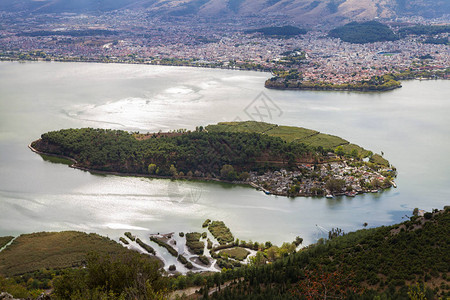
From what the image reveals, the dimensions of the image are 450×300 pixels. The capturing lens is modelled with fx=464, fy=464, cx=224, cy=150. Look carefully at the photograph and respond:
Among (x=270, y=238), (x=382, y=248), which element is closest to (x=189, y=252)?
(x=270, y=238)

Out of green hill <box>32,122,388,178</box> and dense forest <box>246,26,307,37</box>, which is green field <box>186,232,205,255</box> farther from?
dense forest <box>246,26,307,37</box>

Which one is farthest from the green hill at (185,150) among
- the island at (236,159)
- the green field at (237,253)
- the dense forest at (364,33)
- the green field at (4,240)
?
the dense forest at (364,33)

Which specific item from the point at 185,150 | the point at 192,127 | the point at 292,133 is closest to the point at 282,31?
the point at 192,127

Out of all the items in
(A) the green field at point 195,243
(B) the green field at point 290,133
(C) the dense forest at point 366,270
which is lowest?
(A) the green field at point 195,243

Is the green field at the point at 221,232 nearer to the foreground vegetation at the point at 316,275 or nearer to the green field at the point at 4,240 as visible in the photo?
the foreground vegetation at the point at 316,275

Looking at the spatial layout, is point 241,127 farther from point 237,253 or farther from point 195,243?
point 237,253

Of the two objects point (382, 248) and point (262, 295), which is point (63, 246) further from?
point (382, 248)
